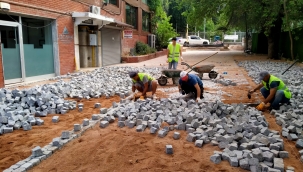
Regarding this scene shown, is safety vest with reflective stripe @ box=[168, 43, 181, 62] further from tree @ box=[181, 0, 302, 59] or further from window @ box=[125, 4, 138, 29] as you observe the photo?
window @ box=[125, 4, 138, 29]

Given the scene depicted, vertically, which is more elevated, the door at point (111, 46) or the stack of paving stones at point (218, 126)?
the door at point (111, 46)

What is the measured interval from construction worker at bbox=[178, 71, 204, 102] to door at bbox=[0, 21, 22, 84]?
6.53 meters

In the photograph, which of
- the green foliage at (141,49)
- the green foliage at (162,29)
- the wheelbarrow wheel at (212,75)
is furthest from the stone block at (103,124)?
the green foliage at (162,29)

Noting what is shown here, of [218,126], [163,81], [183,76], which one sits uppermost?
[183,76]

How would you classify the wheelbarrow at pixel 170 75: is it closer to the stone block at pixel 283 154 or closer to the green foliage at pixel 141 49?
the stone block at pixel 283 154

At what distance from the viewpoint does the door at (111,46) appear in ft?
58.3

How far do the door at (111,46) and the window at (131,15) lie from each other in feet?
10.5

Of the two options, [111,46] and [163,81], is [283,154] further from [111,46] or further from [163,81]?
[111,46]

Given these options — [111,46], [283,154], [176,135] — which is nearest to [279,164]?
[283,154]

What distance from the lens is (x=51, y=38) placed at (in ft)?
40.0

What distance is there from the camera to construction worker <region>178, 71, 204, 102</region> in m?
6.73

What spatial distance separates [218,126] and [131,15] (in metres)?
20.1

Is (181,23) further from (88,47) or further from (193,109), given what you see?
(193,109)

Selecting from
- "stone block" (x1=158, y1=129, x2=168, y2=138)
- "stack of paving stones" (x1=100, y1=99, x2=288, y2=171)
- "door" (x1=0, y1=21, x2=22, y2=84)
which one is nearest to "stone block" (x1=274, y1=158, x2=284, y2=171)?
"stack of paving stones" (x1=100, y1=99, x2=288, y2=171)
